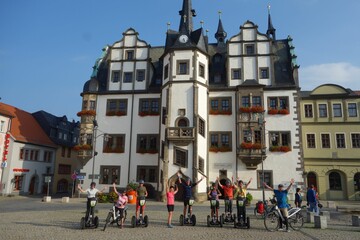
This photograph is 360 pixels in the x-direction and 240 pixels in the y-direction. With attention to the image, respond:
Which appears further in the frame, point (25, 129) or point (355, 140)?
point (25, 129)

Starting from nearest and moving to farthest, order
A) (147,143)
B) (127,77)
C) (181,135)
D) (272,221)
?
(272,221) → (181,135) → (147,143) → (127,77)

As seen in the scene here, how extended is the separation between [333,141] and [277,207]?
23.8 metres

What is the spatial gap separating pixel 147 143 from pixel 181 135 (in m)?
5.87

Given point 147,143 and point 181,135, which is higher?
point 181,135

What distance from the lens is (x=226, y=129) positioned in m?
29.4

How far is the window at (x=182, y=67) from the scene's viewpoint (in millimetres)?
28406

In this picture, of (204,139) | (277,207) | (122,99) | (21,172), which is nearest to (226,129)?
(204,139)

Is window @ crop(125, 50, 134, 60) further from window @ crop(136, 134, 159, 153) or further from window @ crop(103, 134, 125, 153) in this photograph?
window @ crop(136, 134, 159, 153)

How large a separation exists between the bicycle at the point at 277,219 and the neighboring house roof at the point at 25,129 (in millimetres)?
33616

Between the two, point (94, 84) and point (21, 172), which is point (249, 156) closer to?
point (94, 84)

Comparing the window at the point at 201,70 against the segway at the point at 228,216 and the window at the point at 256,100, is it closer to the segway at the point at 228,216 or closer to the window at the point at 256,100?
the window at the point at 256,100

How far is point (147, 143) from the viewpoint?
1199 inches

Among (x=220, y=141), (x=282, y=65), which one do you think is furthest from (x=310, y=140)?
(x=220, y=141)

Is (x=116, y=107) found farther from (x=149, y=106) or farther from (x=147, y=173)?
(x=147, y=173)
